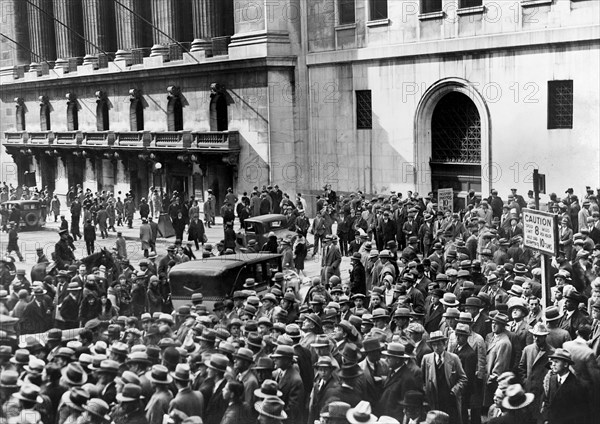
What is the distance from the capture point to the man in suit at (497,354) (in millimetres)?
11984

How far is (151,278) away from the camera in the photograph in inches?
744

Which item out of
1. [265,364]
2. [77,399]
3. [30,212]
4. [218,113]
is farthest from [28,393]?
[218,113]

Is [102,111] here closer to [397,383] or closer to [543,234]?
[543,234]

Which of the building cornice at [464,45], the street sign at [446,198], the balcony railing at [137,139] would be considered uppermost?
the building cornice at [464,45]

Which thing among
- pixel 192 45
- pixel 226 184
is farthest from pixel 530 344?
pixel 192 45

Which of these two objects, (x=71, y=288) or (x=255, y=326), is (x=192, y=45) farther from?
(x=255, y=326)

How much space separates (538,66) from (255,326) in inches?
810

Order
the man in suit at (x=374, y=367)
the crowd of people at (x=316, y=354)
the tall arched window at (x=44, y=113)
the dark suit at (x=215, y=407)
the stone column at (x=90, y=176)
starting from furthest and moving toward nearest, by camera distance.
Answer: the tall arched window at (x=44, y=113)
the stone column at (x=90, y=176)
the man in suit at (x=374, y=367)
the dark suit at (x=215, y=407)
the crowd of people at (x=316, y=354)

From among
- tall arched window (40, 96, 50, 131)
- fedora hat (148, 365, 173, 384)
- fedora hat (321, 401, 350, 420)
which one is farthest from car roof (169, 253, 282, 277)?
tall arched window (40, 96, 50, 131)

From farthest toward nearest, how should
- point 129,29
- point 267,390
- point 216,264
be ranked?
point 129,29 < point 216,264 < point 267,390

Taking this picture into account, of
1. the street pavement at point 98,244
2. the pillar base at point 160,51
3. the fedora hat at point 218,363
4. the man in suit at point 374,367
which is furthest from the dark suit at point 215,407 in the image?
the pillar base at point 160,51

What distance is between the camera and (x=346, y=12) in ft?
123

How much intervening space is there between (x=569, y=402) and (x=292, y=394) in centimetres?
345

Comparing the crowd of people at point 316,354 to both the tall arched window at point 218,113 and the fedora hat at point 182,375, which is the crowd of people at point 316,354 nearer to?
the fedora hat at point 182,375
